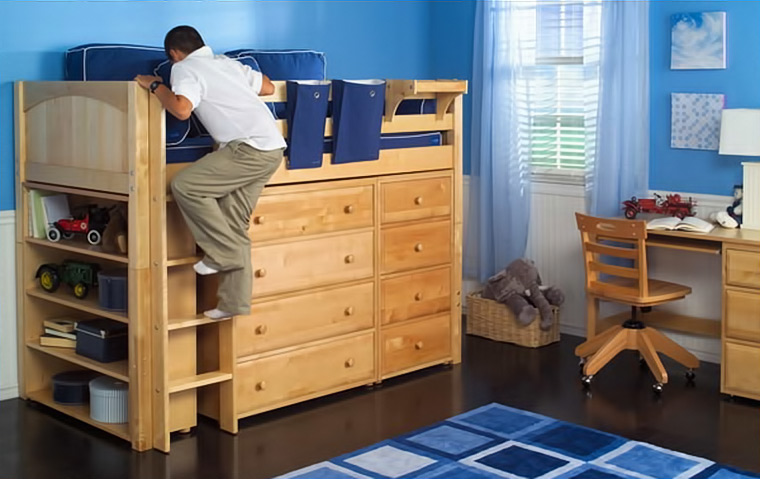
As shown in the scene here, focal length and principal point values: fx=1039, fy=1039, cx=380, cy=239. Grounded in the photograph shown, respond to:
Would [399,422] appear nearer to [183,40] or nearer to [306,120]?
[306,120]

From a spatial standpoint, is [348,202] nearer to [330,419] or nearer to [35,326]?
[330,419]

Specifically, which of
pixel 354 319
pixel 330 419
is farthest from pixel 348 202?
pixel 330 419

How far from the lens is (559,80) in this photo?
18.9ft

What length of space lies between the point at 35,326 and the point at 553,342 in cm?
268

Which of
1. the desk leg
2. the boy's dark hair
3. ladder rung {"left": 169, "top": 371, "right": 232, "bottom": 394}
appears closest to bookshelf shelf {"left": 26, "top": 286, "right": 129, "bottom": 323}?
ladder rung {"left": 169, "top": 371, "right": 232, "bottom": 394}

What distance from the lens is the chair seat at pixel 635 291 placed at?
4.77 meters

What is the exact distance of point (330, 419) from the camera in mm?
4379

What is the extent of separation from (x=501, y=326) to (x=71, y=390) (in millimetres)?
2329

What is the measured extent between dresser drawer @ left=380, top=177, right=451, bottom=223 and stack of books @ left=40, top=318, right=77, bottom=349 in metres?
1.46

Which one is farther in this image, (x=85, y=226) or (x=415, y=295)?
(x=415, y=295)

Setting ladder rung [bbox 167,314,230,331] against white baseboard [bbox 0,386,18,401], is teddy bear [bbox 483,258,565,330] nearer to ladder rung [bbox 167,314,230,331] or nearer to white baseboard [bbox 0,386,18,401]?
ladder rung [bbox 167,314,230,331]

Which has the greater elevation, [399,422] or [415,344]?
[415,344]

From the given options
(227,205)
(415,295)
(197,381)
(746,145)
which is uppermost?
(746,145)

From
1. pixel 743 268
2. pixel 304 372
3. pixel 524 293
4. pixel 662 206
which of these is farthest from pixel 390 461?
pixel 662 206
